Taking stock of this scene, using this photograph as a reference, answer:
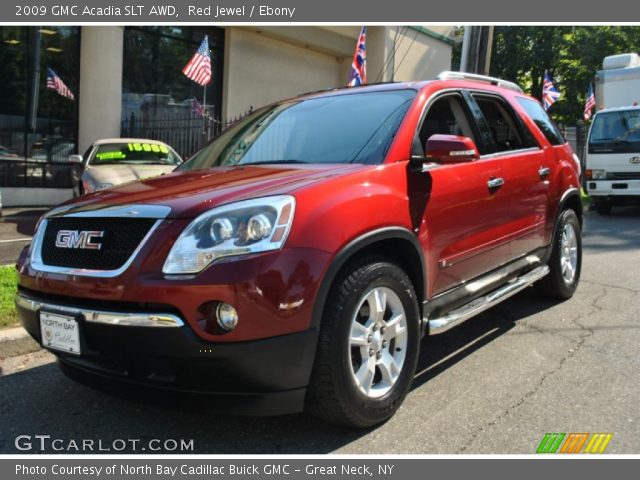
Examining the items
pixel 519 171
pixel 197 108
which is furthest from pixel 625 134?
pixel 197 108

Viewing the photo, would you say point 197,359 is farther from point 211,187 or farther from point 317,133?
point 317,133

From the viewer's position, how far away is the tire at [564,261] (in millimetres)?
5133

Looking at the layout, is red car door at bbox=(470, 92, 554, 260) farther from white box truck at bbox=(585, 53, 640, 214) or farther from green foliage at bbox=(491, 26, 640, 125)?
green foliage at bbox=(491, 26, 640, 125)

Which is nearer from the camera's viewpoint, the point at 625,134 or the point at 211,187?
the point at 211,187

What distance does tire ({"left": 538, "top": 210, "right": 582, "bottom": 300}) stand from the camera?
513 centimetres

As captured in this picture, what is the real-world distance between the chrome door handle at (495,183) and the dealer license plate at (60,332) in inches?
106

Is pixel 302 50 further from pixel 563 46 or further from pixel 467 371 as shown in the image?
pixel 563 46

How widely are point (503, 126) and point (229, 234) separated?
112 inches

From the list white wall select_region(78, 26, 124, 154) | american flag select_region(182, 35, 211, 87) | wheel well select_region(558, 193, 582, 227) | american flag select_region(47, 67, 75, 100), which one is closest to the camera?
wheel well select_region(558, 193, 582, 227)

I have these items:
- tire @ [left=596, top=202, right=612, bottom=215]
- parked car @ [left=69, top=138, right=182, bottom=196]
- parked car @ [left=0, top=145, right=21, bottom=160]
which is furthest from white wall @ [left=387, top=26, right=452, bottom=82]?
parked car @ [left=0, top=145, right=21, bottom=160]

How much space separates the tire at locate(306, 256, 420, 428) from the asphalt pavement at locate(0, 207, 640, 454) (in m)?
0.20

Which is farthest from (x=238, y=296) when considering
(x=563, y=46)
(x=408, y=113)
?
(x=563, y=46)

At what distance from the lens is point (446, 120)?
3.90 meters
